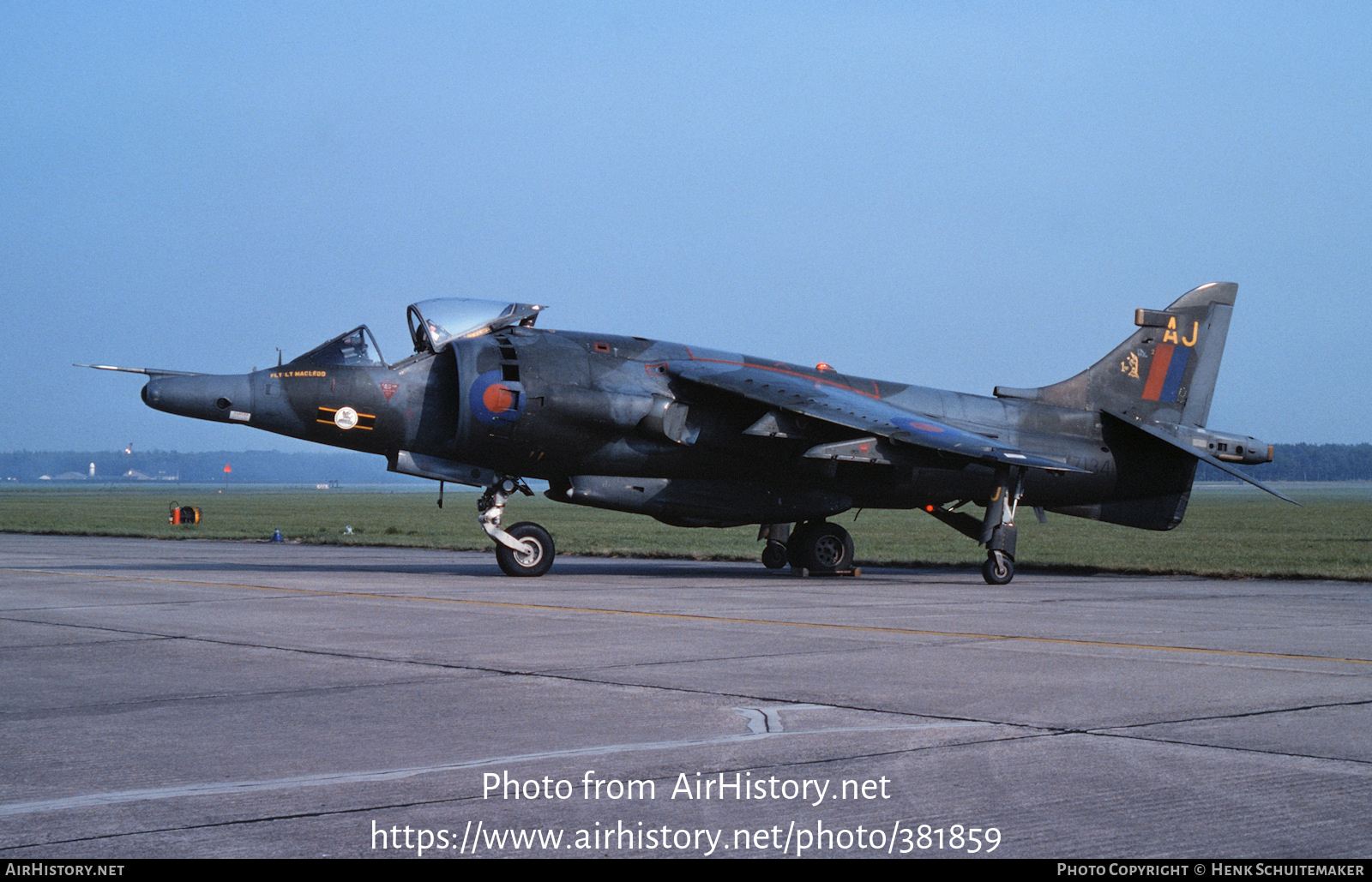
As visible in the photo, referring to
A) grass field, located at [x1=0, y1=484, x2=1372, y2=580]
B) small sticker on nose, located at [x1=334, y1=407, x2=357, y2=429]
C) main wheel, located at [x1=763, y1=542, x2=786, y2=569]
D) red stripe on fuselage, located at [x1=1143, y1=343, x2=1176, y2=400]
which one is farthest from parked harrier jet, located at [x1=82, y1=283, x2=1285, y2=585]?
grass field, located at [x1=0, y1=484, x2=1372, y2=580]

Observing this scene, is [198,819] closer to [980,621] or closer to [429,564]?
[980,621]

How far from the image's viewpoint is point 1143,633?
11.9 meters

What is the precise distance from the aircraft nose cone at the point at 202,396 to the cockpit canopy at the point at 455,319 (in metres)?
2.56

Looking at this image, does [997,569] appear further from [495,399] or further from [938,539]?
[938,539]

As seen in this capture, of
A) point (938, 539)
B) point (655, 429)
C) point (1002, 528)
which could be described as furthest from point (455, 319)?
point (938, 539)

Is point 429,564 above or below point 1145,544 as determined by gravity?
below

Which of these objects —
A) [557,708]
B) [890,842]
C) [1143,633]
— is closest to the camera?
[890,842]

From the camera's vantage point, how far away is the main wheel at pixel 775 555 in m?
22.6

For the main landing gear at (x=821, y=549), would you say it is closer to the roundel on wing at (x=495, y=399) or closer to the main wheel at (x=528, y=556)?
the main wheel at (x=528, y=556)

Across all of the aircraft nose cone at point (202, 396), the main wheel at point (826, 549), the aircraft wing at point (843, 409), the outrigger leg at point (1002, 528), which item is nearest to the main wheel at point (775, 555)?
the main wheel at point (826, 549)

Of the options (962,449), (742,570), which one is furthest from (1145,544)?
(962,449)

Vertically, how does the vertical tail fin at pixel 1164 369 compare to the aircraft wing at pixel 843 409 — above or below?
above

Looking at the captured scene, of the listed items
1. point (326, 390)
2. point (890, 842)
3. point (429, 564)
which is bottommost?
point (429, 564)

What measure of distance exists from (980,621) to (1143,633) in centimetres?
167
